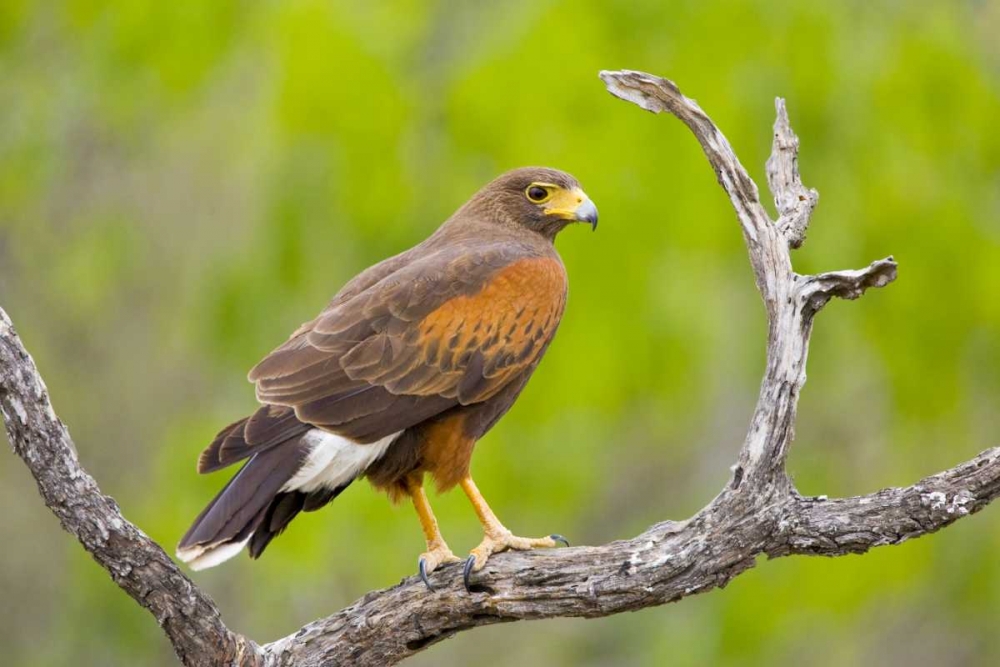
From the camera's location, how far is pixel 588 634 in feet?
48.5

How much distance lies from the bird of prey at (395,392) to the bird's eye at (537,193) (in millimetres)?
506

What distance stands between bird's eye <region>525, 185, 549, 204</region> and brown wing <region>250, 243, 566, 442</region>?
719 mm

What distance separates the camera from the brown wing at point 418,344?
226 inches

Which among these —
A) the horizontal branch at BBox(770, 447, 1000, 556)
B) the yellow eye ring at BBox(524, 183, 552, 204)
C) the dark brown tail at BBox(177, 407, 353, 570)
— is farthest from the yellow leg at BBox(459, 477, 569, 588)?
the yellow eye ring at BBox(524, 183, 552, 204)

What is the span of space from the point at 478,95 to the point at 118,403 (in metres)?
8.41

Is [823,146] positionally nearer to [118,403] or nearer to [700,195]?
[700,195]

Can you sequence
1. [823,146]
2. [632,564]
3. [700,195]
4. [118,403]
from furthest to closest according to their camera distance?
[118,403] < [823,146] < [700,195] < [632,564]

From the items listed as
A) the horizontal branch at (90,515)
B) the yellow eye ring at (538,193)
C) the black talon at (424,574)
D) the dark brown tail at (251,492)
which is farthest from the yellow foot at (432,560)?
the yellow eye ring at (538,193)

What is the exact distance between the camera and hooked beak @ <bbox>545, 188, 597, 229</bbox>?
696 cm

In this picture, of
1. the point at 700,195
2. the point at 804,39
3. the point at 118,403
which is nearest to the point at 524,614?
the point at 700,195

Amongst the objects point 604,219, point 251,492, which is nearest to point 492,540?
point 251,492

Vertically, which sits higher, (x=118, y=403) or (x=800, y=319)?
(x=118, y=403)

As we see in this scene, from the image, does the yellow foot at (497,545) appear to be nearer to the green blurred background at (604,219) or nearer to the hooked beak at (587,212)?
the hooked beak at (587,212)

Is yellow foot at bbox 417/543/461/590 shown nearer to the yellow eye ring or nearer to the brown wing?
the brown wing
